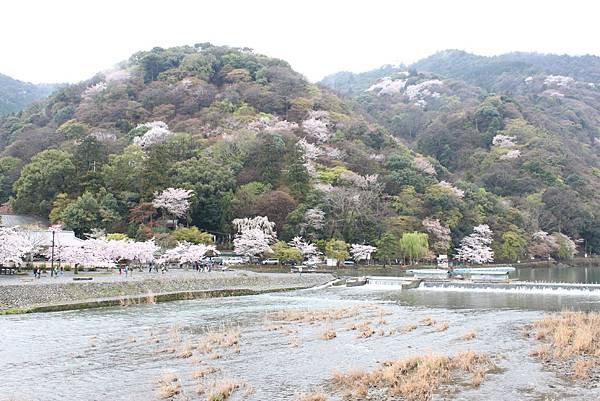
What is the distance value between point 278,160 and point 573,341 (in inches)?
1886

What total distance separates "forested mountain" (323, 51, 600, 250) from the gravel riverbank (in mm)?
43631

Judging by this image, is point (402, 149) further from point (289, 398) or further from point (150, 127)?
point (289, 398)

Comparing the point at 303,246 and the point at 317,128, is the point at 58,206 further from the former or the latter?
the point at 317,128

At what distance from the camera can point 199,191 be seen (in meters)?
55.3

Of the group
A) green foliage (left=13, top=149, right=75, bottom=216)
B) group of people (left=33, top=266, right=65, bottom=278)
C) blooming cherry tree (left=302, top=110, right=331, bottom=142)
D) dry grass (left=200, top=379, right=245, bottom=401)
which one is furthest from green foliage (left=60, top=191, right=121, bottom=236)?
dry grass (left=200, top=379, right=245, bottom=401)

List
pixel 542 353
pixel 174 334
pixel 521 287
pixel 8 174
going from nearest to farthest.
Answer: pixel 542 353 → pixel 174 334 → pixel 521 287 → pixel 8 174

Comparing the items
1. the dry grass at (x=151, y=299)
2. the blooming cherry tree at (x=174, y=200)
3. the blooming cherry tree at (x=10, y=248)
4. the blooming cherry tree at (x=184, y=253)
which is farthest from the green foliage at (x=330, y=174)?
the dry grass at (x=151, y=299)

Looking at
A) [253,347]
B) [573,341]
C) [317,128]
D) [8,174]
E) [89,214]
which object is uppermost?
[317,128]

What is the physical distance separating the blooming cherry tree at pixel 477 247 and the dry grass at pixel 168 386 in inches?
2072

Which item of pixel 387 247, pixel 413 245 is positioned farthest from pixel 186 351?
pixel 413 245

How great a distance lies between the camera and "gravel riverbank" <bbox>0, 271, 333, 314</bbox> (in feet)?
87.9

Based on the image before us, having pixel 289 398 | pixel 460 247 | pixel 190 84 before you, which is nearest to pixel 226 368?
pixel 289 398

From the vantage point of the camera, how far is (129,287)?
31.7m

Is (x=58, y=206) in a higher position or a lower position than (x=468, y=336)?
higher
